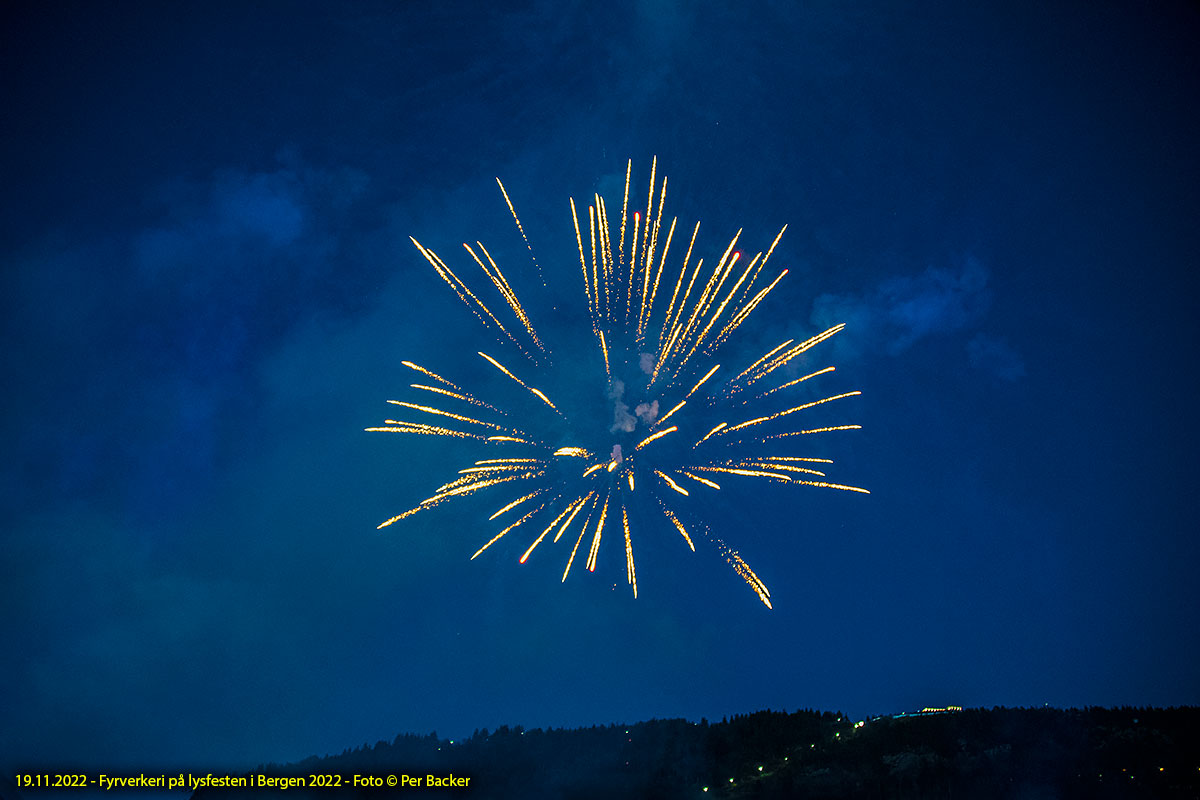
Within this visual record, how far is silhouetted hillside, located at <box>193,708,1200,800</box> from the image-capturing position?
69375mm

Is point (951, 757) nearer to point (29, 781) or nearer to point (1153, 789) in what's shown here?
point (1153, 789)

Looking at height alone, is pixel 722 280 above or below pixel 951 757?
above

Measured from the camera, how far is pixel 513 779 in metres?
115

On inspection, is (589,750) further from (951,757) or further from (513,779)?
(951,757)

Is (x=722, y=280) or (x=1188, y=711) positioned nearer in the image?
(x=722, y=280)

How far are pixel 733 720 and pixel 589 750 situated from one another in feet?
92.2

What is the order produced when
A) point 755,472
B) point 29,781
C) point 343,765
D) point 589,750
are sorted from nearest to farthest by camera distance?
point 755,472
point 29,781
point 589,750
point 343,765

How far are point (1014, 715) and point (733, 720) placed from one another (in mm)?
39730

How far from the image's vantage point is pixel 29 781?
48.6 m

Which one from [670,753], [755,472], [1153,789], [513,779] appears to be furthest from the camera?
[513,779]

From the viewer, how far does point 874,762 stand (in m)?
80.1

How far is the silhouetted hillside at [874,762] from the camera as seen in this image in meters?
69.4

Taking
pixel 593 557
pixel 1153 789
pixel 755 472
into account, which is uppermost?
pixel 755 472

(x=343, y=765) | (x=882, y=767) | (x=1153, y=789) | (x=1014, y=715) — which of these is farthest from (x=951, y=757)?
(x=343, y=765)
